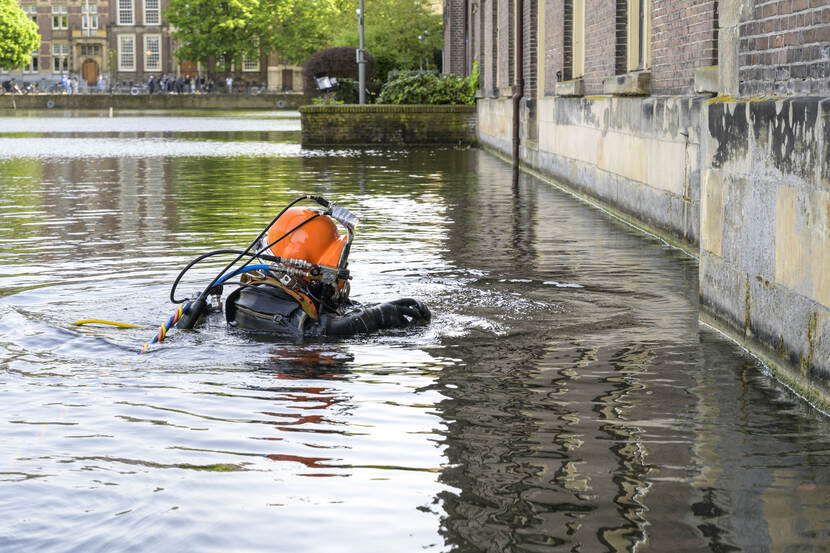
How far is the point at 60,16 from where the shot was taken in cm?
12325

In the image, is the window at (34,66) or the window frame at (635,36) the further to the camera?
the window at (34,66)

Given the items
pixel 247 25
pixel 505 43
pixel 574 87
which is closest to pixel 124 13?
pixel 247 25

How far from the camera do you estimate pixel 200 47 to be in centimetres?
9744

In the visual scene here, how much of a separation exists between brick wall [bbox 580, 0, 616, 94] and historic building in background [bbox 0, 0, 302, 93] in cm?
8486

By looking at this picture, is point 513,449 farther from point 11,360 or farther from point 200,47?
point 200,47

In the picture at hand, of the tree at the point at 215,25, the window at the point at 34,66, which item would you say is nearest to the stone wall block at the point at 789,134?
the tree at the point at 215,25

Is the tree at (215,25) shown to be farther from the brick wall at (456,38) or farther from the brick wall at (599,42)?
the brick wall at (599,42)

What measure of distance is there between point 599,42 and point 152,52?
101464 millimetres

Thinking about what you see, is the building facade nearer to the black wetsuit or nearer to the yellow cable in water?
the black wetsuit

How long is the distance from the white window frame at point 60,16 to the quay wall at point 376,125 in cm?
9330

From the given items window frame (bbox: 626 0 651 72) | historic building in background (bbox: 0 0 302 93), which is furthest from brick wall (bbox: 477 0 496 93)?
historic building in background (bbox: 0 0 302 93)

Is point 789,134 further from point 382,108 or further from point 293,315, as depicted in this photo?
point 382,108

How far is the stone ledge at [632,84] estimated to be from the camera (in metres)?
14.6

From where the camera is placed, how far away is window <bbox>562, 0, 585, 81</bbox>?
21.0 meters
